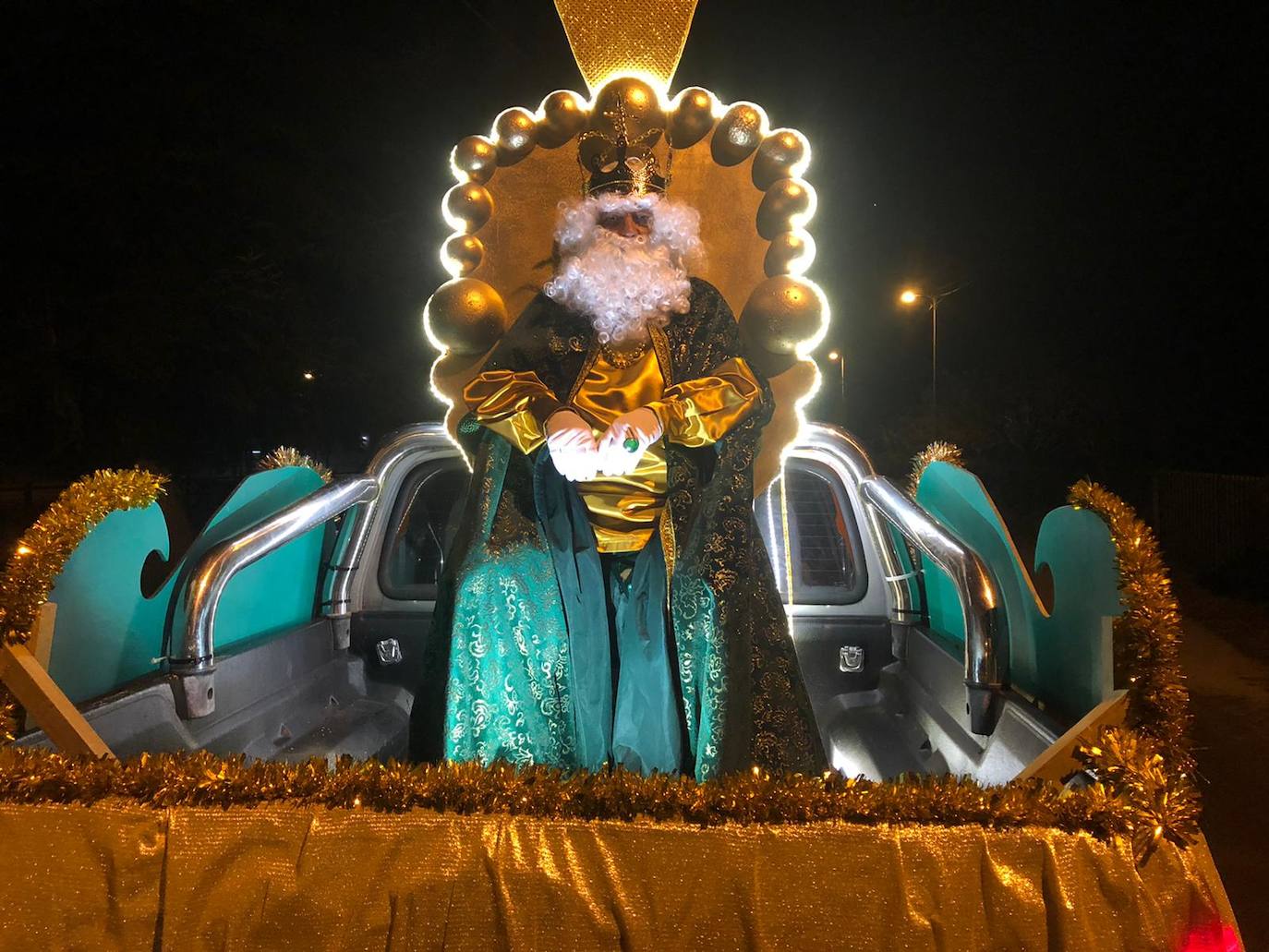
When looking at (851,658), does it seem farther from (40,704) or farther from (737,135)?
(40,704)

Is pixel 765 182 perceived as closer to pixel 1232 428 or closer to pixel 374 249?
pixel 374 249

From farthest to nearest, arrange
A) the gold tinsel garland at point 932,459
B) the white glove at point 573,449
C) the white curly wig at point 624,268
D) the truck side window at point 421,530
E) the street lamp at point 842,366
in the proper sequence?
the street lamp at point 842,366 < the truck side window at point 421,530 < the gold tinsel garland at point 932,459 < the white curly wig at point 624,268 < the white glove at point 573,449

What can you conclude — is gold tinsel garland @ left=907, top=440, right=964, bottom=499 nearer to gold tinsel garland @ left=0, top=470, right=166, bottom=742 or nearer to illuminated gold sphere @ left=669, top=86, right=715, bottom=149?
illuminated gold sphere @ left=669, top=86, right=715, bottom=149

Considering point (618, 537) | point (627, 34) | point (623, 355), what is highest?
point (627, 34)

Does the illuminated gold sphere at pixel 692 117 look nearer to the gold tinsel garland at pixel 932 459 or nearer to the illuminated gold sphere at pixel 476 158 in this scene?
the illuminated gold sphere at pixel 476 158

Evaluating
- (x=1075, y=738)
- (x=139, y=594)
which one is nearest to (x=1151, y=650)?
(x=1075, y=738)

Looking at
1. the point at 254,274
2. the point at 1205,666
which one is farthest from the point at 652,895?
the point at 254,274

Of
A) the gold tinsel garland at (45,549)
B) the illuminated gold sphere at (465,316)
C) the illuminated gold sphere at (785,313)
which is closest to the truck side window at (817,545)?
the illuminated gold sphere at (785,313)

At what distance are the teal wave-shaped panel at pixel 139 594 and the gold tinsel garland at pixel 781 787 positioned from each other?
546 mm

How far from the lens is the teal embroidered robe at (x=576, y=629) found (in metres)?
2.16

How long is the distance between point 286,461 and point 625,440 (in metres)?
1.67

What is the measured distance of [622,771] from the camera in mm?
1568

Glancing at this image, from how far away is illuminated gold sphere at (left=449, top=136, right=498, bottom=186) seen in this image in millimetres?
2787

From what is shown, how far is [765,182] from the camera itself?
112 inches
